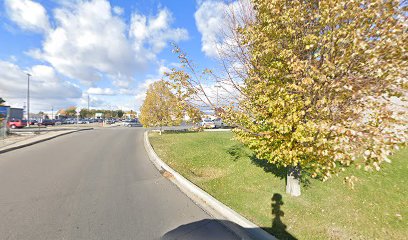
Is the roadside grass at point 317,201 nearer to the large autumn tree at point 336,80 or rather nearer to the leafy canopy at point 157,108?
the large autumn tree at point 336,80

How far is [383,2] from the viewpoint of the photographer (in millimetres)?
3010

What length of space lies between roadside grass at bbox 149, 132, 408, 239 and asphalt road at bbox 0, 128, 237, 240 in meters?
0.94

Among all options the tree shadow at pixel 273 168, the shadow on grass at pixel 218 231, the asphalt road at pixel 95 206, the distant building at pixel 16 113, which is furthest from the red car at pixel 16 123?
the shadow on grass at pixel 218 231

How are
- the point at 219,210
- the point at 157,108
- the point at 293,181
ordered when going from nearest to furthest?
the point at 219,210
the point at 293,181
the point at 157,108

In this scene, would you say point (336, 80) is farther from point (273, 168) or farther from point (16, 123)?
point (16, 123)

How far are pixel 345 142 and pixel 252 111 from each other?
1.99 m

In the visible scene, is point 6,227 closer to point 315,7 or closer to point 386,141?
point 386,141

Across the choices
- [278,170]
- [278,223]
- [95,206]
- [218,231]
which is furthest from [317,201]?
[95,206]

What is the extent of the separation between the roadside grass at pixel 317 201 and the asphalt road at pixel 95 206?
937mm

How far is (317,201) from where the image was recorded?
4816 mm

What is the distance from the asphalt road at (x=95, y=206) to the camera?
12.3 ft

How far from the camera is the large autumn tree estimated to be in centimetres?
285

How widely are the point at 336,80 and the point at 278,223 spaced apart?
2825mm

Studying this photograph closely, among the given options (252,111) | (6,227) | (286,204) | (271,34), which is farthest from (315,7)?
(6,227)
